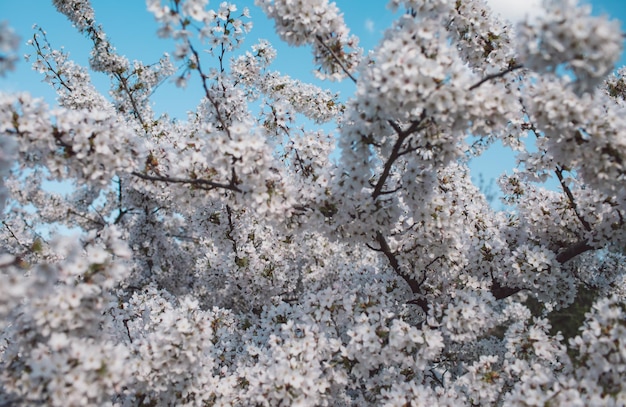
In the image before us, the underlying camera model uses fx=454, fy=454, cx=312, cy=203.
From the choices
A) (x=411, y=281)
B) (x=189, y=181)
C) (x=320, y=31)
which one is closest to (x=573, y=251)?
(x=411, y=281)

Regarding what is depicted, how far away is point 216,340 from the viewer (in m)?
9.44

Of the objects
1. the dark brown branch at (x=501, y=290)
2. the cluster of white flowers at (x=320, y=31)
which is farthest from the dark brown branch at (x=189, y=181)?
A: the dark brown branch at (x=501, y=290)

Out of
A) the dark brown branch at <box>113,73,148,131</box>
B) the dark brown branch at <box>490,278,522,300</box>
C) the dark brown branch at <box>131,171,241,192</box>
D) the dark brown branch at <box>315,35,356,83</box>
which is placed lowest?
the dark brown branch at <box>490,278,522,300</box>

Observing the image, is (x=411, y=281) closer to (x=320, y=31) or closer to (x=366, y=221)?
(x=366, y=221)

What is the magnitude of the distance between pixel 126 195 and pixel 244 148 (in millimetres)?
7913

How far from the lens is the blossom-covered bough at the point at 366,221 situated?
198 inches

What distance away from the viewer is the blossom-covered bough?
5.04 m

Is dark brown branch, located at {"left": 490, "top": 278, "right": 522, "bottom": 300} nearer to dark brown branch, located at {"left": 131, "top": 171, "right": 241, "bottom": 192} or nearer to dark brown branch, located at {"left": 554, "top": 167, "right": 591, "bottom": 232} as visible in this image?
dark brown branch, located at {"left": 554, "top": 167, "right": 591, "bottom": 232}

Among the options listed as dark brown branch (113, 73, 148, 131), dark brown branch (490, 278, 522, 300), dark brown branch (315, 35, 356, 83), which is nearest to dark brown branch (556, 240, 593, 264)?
dark brown branch (490, 278, 522, 300)

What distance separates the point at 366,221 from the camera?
671 cm

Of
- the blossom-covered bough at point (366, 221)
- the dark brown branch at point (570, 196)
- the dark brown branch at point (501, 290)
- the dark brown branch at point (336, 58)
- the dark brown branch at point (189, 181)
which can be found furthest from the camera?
the dark brown branch at point (501, 290)

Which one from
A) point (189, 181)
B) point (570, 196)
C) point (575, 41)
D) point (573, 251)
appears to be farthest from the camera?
point (573, 251)

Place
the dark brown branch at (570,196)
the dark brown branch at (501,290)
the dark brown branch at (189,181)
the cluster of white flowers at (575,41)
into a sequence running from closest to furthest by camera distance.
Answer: the cluster of white flowers at (575,41) < the dark brown branch at (189,181) < the dark brown branch at (570,196) < the dark brown branch at (501,290)

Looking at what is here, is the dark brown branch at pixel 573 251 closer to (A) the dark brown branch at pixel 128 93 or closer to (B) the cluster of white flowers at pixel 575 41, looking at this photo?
(B) the cluster of white flowers at pixel 575 41
